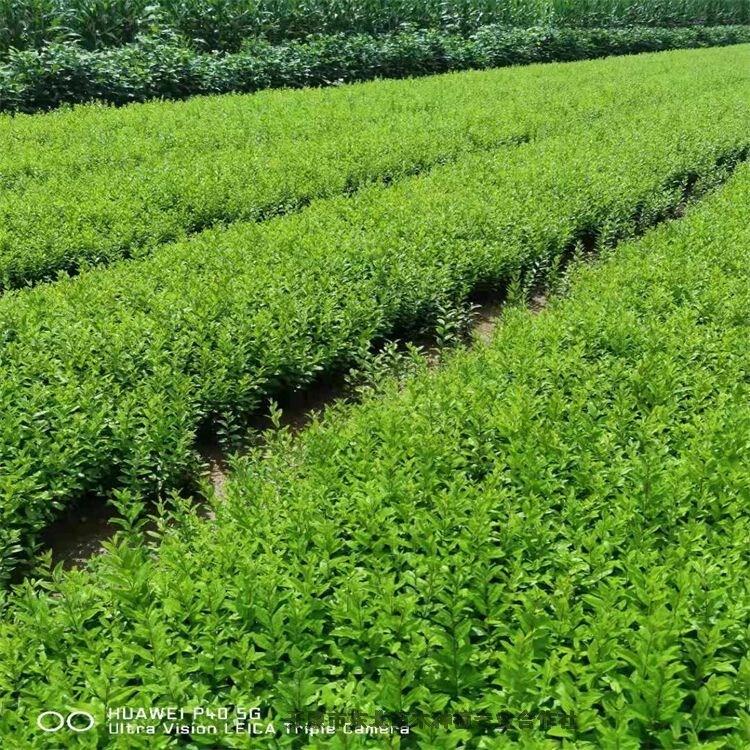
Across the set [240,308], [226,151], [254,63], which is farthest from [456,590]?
[254,63]

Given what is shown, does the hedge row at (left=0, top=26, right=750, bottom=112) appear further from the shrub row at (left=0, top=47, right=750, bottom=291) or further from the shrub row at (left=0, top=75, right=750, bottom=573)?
the shrub row at (left=0, top=75, right=750, bottom=573)

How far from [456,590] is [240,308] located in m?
3.55

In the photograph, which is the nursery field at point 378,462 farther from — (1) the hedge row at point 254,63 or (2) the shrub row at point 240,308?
(1) the hedge row at point 254,63

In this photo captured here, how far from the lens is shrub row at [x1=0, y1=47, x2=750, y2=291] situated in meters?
7.93

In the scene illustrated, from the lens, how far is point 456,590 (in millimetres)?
2824

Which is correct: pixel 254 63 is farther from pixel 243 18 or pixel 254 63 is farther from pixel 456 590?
pixel 456 590

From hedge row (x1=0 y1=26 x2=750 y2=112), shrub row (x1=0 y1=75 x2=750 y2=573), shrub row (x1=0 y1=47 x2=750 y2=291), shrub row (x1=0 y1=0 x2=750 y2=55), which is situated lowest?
shrub row (x1=0 y1=75 x2=750 y2=573)

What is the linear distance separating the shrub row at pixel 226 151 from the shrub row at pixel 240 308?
94 centimetres

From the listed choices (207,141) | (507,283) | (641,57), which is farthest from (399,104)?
(641,57)

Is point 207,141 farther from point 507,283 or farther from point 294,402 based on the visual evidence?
point 294,402

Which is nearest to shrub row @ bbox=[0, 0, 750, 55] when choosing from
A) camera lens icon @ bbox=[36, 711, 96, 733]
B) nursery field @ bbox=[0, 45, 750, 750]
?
nursery field @ bbox=[0, 45, 750, 750]

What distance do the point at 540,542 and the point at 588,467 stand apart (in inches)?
24.8

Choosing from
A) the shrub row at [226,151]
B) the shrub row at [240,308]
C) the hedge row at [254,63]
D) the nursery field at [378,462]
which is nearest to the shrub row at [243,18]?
the hedge row at [254,63]

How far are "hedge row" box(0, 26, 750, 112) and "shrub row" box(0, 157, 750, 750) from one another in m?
14.3
